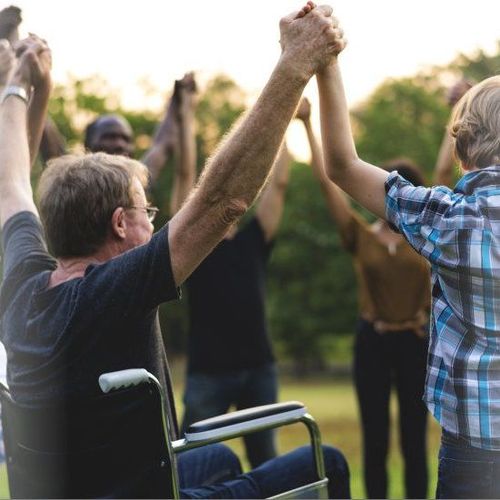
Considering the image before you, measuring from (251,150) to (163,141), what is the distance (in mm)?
2692

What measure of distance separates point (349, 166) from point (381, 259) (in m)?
2.72

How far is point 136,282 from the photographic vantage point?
6.57 feet

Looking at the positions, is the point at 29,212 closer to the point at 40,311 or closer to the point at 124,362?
the point at 40,311

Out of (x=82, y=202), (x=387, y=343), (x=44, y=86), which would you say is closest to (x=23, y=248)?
(x=82, y=202)

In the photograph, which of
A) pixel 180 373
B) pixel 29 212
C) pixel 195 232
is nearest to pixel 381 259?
pixel 29 212

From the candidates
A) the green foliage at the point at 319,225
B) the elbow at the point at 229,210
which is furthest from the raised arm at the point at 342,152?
the green foliage at the point at 319,225

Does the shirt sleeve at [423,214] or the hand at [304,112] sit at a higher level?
the hand at [304,112]

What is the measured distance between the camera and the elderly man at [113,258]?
6.38 feet

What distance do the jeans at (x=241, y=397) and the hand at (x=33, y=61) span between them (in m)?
2.18

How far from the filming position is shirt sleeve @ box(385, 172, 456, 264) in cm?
197

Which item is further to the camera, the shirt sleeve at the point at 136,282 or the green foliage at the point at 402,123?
the green foliage at the point at 402,123

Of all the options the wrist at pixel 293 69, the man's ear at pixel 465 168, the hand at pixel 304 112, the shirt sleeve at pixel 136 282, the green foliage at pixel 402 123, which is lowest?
the shirt sleeve at pixel 136 282

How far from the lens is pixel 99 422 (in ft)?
6.90

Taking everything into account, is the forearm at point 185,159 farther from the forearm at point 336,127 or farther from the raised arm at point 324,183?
the forearm at point 336,127
